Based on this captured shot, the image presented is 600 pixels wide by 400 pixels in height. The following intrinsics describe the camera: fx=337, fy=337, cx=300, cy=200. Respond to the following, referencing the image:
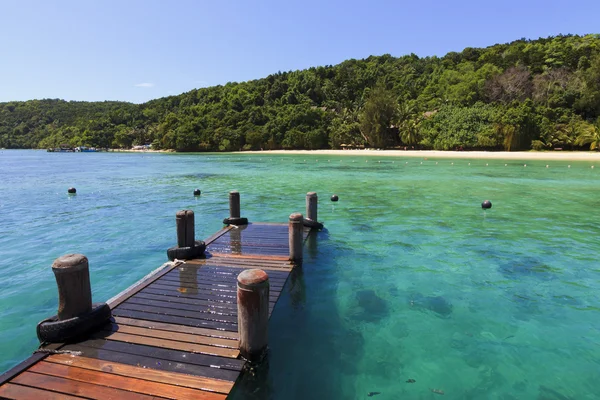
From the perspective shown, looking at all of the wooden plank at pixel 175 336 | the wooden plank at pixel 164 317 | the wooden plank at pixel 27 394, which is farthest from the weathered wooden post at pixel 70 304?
the wooden plank at pixel 27 394

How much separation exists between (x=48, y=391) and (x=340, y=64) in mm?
145961

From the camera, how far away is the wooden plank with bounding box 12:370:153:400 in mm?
3625

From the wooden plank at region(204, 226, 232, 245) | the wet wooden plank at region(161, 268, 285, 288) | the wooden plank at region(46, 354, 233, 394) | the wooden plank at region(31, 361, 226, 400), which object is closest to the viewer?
the wooden plank at region(31, 361, 226, 400)

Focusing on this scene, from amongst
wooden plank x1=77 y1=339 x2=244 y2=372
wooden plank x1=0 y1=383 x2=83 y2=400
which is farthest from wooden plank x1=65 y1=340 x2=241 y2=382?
wooden plank x1=0 y1=383 x2=83 y2=400

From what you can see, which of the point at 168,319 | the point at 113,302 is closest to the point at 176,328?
the point at 168,319

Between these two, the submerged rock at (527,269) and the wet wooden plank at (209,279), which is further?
the submerged rock at (527,269)

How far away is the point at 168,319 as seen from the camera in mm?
5363

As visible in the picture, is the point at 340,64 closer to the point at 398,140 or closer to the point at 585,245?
the point at 398,140

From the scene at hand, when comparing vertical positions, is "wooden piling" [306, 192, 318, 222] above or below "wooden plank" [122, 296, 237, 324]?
above

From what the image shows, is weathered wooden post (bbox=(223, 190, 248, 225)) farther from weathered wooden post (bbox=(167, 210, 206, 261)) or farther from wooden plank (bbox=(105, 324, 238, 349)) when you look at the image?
wooden plank (bbox=(105, 324, 238, 349))

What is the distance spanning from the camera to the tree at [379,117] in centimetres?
7381

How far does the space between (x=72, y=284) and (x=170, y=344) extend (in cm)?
154

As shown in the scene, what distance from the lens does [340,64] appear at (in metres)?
137

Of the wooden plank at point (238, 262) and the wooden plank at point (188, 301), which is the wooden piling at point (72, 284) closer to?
the wooden plank at point (188, 301)
